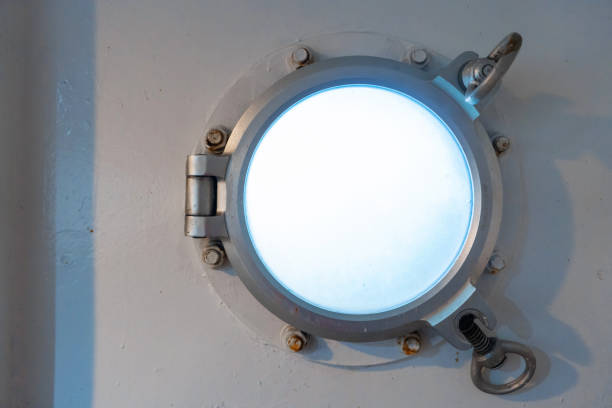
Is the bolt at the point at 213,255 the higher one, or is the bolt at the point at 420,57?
the bolt at the point at 420,57

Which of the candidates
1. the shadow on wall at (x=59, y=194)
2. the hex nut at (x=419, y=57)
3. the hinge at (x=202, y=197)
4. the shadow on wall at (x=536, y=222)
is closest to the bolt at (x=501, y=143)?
the shadow on wall at (x=536, y=222)

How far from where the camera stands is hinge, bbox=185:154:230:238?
55 centimetres

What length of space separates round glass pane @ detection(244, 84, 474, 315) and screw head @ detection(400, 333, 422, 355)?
0.06m

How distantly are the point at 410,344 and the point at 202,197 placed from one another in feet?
1.19

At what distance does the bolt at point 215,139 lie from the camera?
57 centimetres

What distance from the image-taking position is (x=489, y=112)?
592 mm

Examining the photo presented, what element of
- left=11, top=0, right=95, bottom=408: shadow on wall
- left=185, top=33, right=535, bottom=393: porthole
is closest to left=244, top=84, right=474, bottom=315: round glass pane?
left=185, top=33, right=535, bottom=393: porthole

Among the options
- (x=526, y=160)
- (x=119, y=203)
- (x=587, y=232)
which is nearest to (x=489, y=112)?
(x=526, y=160)

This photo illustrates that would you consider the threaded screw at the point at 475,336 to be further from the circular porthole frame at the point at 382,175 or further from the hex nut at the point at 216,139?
the hex nut at the point at 216,139

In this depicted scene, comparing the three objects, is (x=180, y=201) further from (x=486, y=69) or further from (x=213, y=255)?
(x=486, y=69)

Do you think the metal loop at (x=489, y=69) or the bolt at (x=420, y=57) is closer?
the metal loop at (x=489, y=69)

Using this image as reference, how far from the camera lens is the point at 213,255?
22.5 inches

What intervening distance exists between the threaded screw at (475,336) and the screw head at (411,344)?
64 mm

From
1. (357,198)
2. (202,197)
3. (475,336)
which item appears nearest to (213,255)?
(202,197)
